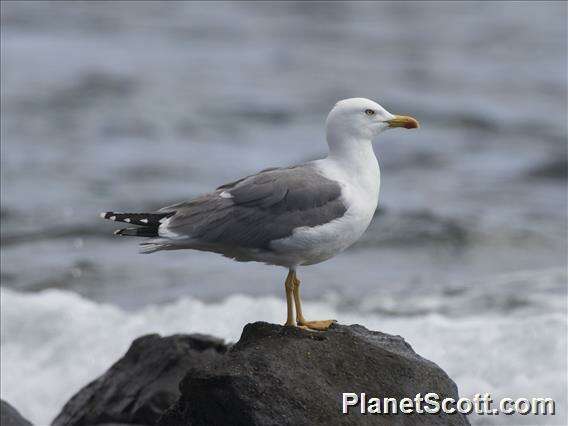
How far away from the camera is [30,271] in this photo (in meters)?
14.8

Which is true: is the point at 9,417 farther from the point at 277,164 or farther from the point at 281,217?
the point at 277,164

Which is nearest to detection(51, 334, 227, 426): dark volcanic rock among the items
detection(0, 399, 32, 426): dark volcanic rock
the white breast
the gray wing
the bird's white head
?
detection(0, 399, 32, 426): dark volcanic rock

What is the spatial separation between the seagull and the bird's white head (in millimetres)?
139

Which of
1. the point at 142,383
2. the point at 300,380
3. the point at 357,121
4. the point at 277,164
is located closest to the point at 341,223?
the point at 357,121

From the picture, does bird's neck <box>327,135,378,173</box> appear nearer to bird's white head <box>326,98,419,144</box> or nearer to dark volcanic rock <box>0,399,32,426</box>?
bird's white head <box>326,98,419,144</box>

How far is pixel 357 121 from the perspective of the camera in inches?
303

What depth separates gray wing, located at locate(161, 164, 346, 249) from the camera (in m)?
7.23

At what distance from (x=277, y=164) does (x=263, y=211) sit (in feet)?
42.0

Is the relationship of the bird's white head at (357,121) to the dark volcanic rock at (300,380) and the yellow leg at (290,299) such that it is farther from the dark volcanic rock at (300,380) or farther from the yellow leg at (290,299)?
the dark volcanic rock at (300,380)

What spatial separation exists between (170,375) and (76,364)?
2.90 meters

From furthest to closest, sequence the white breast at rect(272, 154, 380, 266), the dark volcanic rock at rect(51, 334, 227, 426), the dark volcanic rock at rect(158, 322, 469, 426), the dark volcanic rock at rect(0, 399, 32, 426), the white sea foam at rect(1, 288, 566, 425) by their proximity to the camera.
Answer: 1. the white sea foam at rect(1, 288, 566, 425)
2. the dark volcanic rock at rect(51, 334, 227, 426)
3. the dark volcanic rock at rect(0, 399, 32, 426)
4. the white breast at rect(272, 154, 380, 266)
5. the dark volcanic rock at rect(158, 322, 469, 426)

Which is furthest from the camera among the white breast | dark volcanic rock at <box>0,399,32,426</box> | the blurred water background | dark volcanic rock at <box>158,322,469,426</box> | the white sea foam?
the blurred water background

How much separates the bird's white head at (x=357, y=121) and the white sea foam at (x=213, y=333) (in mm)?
2875

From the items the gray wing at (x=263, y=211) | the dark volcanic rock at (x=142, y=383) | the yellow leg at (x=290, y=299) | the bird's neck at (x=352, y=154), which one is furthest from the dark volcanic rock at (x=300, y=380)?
the dark volcanic rock at (x=142, y=383)
